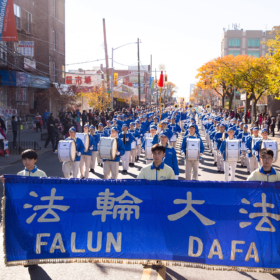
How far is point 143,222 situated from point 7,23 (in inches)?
697

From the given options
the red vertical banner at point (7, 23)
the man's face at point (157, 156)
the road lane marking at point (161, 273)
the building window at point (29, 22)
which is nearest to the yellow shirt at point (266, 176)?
the man's face at point (157, 156)

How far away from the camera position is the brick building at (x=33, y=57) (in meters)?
28.6

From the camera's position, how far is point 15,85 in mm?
28391

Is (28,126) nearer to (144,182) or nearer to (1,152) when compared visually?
(1,152)

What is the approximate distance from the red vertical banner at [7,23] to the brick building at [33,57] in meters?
5.08

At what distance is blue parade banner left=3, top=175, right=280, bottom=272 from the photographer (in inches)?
200

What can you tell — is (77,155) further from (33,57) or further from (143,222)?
(33,57)

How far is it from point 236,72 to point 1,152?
3134cm

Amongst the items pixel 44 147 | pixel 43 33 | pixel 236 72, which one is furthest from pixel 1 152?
pixel 236 72

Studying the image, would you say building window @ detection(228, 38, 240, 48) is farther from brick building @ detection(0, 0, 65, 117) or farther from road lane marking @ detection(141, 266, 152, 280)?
road lane marking @ detection(141, 266, 152, 280)

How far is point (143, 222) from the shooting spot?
209 inches

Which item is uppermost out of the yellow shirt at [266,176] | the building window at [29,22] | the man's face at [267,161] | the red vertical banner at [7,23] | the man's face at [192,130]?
the building window at [29,22]

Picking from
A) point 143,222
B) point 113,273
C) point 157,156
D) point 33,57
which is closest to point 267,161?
point 157,156

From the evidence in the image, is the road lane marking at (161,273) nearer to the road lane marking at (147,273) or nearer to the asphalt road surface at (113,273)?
the asphalt road surface at (113,273)
